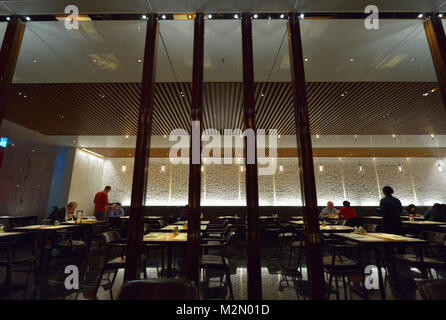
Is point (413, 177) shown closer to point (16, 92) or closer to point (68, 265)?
point (68, 265)

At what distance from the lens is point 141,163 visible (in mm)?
2705

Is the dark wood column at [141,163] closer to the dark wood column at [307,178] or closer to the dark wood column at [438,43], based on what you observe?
the dark wood column at [307,178]

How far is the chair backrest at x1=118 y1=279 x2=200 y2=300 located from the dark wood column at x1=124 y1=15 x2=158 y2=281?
1.25m

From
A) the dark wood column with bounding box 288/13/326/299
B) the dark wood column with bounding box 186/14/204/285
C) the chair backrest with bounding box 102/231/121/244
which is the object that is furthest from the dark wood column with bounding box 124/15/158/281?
the dark wood column with bounding box 288/13/326/299

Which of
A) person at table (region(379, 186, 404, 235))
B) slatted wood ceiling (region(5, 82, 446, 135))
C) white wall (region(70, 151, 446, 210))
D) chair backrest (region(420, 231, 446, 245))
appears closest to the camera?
chair backrest (region(420, 231, 446, 245))

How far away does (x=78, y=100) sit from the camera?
204 inches

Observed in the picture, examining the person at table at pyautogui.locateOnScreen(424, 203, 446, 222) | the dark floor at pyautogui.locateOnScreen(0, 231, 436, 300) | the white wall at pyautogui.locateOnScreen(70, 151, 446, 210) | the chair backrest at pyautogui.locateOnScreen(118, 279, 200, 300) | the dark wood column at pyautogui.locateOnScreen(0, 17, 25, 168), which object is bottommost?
the dark floor at pyautogui.locateOnScreen(0, 231, 436, 300)

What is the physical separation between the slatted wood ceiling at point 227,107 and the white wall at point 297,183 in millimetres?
2813

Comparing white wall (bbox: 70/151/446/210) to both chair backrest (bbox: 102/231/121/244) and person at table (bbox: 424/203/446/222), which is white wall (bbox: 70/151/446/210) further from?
chair backrest (bbox: 102/231/121/244)

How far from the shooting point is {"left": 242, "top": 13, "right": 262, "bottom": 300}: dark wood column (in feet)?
7.77

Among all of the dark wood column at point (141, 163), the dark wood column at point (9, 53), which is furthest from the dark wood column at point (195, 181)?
the dark wood column at point (9, 53)

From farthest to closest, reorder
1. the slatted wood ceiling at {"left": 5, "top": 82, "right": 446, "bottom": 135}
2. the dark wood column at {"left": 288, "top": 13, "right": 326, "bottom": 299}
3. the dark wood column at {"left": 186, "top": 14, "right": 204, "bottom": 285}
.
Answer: the slatted wood ceiling at {"left": 5, "top": 82, "right": 446, "bottom": 135}
the dark wood column at {"left": 186, "top": 14, "right": 204, "bottom": 285}
the dark wood column at {"left": 288, "top": 13, "right": 326, "bottom": 299}
